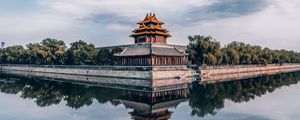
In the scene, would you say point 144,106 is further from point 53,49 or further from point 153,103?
point 53,49

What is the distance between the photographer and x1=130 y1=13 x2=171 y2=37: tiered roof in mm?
54094

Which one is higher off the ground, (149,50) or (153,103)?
(149,50)

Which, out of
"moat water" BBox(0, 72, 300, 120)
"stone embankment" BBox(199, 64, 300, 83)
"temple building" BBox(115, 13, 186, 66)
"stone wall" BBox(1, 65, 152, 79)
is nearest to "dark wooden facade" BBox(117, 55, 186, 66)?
"temple building" BBox(115, 13, 186, 66)

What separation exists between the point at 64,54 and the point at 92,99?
129ft

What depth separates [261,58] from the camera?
72.7m

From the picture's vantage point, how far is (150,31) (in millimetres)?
54250

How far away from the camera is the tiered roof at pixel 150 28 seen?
54094 mm

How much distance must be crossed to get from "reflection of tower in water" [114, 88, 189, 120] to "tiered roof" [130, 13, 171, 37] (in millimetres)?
24506

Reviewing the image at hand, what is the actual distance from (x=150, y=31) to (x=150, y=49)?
836 centimetres

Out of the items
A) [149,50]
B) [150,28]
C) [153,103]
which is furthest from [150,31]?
[153,103]

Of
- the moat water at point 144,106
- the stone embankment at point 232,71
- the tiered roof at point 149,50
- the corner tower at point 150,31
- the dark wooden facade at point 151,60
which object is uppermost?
the corner tower at point 150,31

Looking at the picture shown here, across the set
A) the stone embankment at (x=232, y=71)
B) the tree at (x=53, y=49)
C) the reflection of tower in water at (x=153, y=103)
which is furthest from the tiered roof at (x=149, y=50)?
the tree at (x=53, y=49)

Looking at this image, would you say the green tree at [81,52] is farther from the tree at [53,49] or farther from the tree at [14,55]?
the tree at [14,55]

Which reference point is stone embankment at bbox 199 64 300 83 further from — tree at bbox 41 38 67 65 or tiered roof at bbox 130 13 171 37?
tree at bbox 41 38 67 65
